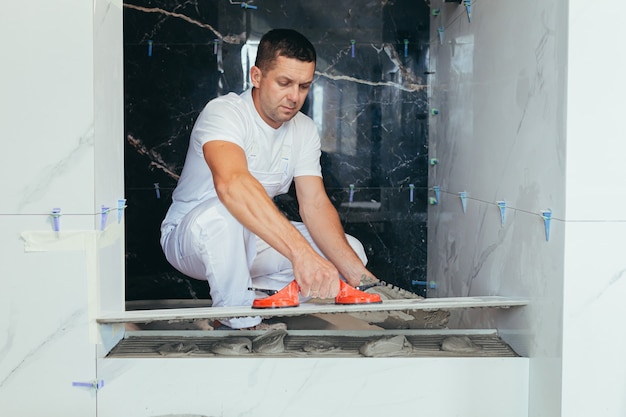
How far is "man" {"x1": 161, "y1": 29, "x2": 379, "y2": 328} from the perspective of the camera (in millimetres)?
2367

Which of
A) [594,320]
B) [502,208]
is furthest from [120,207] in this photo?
[594,320]

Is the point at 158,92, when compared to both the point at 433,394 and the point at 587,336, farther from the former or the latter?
the point at 587,336

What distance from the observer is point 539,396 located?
6.58 feet

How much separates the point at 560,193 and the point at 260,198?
89cm

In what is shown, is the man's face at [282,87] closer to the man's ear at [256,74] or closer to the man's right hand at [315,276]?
the man's ear at [256,74]

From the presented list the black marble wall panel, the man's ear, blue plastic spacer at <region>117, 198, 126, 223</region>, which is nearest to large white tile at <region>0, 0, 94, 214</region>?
blue plastic spacer at <region>117, 198, 126, 223</region>

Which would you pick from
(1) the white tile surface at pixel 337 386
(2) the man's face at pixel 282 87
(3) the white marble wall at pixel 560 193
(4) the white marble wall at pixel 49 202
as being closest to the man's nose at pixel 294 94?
(2) the man's face at pixel 282 87

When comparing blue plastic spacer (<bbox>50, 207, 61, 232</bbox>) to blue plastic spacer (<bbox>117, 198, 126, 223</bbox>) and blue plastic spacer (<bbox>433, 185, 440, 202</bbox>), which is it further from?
blue plastic spacer (<bbox>433, 185, 440, 202</bbox>)

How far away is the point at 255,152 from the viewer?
9.70 ft

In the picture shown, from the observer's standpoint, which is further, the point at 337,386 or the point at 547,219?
the point at 337,386

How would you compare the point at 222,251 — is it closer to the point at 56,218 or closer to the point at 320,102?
the point at 56,218

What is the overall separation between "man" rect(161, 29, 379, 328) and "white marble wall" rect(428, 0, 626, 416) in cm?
53

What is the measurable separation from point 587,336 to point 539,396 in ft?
0.78

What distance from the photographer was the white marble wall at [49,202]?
196 centimetres
